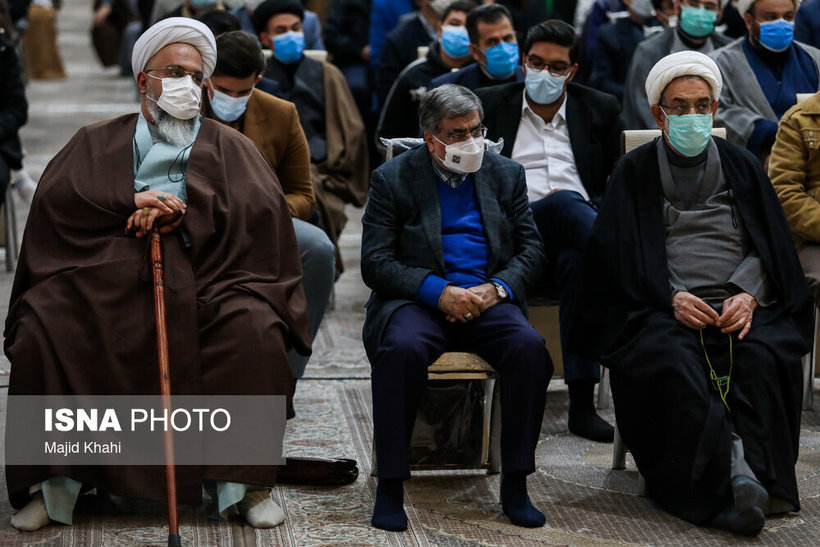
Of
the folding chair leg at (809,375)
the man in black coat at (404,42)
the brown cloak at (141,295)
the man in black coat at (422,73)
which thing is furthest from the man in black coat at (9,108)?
the folding chair leg at (809,375)

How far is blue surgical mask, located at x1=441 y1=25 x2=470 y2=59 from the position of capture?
710 centimetres

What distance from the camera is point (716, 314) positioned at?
14.8 feet

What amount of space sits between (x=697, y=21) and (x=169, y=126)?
330cm

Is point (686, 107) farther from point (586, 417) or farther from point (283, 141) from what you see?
→ point (283, 141)

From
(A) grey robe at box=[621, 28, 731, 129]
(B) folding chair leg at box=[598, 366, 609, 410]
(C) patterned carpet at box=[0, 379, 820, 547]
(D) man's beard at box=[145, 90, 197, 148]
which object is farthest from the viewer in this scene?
(A) grey robe at box=[621, 28, 731, 129]

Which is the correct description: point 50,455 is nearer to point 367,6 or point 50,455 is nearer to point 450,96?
point 450,96

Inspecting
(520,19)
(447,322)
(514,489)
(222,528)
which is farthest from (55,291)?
(520,19)

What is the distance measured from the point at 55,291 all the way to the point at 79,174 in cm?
42

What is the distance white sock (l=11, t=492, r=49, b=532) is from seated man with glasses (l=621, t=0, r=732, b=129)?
3.62 m

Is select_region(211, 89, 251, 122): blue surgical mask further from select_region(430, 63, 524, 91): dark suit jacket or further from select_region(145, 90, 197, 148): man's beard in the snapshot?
select_region(430, 63, 524, 91): dark suit jacket

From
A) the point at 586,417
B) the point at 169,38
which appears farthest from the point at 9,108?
the point at 586,417

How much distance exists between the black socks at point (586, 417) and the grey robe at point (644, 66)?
183 cm

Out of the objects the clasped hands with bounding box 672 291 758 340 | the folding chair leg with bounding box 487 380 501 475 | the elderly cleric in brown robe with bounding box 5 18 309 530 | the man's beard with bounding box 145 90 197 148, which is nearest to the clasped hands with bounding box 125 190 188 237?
the elderly cleric in brown robe with bounding box 5 18 309 530

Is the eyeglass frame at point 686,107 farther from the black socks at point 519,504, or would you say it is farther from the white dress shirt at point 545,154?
the black socks at point 519,504
